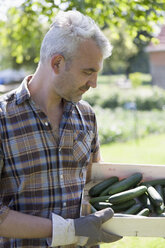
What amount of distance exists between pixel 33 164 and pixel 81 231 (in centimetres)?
46

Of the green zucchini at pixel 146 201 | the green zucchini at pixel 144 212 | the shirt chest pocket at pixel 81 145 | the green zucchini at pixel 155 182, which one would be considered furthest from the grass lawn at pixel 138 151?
the shirt chest pocket at pixel 81 145

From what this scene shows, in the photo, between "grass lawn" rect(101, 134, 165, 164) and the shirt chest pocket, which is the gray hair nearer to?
the shirt chest pocket

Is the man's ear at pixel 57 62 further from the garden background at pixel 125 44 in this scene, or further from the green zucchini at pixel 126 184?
the garden background at pixel 125 44

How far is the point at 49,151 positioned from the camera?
2123 millimetres

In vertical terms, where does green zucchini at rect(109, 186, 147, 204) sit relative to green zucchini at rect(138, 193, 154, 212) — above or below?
above

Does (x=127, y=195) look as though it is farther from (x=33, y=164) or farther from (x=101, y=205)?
(x=33, y=164)

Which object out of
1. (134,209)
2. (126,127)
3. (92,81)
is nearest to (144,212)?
(134,209)

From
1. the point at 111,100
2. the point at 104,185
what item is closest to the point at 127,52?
the point at 111,100

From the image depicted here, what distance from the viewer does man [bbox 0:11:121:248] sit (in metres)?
2.03

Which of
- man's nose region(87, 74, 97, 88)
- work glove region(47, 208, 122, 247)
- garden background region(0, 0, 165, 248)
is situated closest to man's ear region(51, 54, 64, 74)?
man's nose region(87, 74, 97, 88)

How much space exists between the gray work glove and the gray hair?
923 mm

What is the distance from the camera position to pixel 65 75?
84.0 inches

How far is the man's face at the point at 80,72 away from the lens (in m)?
2.11

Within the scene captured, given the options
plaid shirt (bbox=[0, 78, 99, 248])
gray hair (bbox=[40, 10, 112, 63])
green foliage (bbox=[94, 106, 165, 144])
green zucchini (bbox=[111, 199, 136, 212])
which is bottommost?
green foliage (bbox=[94, 106, 165, 144])
